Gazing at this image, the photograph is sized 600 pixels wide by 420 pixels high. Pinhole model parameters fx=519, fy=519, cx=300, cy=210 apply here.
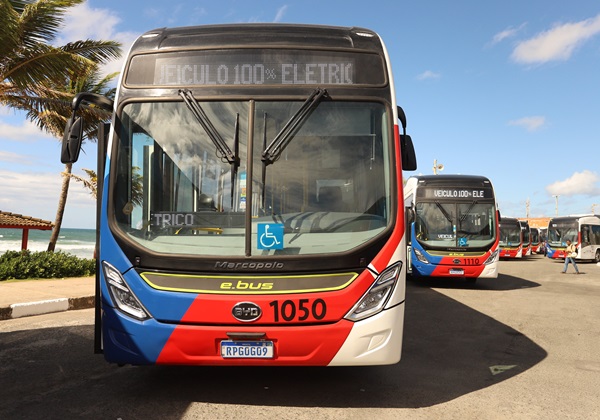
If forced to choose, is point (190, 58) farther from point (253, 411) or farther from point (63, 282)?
point (63, 282)

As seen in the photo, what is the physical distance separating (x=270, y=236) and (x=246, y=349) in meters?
0.89

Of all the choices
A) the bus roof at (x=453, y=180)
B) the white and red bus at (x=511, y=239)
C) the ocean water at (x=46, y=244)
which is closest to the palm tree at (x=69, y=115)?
the bus roof at (x=453, y=180)

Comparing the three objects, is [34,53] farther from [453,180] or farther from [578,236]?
[578,236]

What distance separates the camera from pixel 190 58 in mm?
4570

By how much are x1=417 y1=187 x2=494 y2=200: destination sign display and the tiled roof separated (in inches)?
565

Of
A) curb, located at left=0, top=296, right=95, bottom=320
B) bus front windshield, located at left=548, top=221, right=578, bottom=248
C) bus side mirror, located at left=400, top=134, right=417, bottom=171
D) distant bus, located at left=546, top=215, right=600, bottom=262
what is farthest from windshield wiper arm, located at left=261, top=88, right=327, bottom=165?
bus front windshield, located at left=548, top=221, right=578, bottom=248

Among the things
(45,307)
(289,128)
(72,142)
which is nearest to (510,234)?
(45,307)

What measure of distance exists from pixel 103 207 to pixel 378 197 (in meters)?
2.31

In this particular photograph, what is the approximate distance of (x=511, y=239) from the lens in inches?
1308

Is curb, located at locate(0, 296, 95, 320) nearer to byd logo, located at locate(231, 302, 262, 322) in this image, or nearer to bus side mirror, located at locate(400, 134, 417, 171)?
byd logo, located at locate(231, 302, 262, 322)

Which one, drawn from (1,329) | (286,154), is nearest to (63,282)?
(1,329)

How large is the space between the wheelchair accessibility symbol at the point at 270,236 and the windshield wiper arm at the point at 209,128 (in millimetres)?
578

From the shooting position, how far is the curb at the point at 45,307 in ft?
27.2

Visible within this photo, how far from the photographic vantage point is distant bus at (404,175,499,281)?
45.3ft
